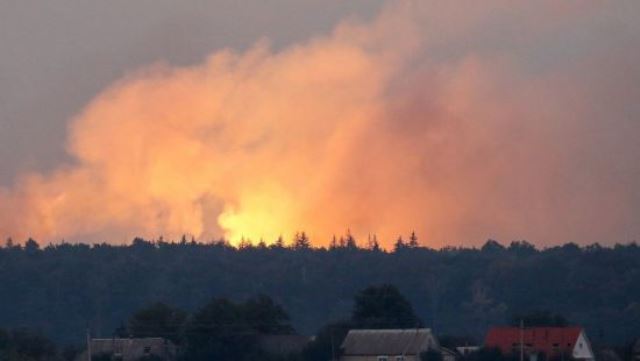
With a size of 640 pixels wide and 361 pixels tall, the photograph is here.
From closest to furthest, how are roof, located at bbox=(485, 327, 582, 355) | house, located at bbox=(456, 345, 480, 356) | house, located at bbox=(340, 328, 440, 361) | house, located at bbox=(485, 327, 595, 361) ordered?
house, located at bbox=(340, 328, 440, 361) < house, located at bbox=(485, 327, 595, 361) < roof, located at bbox=(485, 327, 582, 355) < house, located at bbox=(456, 345, 480, 356)

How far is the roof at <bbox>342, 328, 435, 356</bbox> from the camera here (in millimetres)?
126875

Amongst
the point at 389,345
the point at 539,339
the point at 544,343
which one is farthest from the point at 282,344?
the point at 544,343

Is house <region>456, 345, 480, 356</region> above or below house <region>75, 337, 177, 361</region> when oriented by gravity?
below

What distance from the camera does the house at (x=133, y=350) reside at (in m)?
131

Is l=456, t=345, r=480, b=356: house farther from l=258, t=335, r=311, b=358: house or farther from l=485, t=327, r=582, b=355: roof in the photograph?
l=258, t=335, r=311, b=358: house

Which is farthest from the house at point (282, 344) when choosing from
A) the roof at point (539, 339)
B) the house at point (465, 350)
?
the roof at point (539, 339)

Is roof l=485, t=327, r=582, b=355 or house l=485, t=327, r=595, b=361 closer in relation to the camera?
house l=485, t=327, r=595, b=361

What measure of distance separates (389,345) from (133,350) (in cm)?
1938

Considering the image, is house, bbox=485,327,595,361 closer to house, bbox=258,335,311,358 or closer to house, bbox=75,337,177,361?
house, bbox=258,335,311,358

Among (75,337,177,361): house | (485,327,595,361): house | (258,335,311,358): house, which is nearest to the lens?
(485,327,595,361): house

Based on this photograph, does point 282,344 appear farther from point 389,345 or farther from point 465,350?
point 465,350

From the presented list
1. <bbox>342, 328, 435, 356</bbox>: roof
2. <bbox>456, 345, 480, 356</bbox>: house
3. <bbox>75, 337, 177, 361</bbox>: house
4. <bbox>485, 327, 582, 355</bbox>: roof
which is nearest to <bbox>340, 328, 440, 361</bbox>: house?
<bbox>342, 328, 435, 356</bbox>: roof

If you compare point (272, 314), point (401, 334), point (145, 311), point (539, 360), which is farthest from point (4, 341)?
point (539, 360)

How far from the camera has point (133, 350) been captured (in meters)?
134
